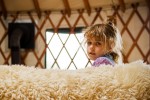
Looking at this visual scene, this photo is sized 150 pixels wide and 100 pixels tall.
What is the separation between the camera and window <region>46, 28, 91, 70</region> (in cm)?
339

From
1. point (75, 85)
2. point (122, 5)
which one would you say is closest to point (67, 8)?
point (122, 5)

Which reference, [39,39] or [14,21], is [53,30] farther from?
[14,21]

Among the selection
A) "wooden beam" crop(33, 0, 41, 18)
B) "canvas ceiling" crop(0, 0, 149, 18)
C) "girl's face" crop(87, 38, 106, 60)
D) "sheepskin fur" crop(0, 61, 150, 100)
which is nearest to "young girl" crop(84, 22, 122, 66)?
"girl's face" crop(87, 38, 106, 60)

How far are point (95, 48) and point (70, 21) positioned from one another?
265 cm

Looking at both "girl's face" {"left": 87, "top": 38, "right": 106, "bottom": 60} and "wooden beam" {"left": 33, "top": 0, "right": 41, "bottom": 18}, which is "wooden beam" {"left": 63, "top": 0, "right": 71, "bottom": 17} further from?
"girl's face" {"left": 87, "top": 38, "right": 106, "bottom": 60}

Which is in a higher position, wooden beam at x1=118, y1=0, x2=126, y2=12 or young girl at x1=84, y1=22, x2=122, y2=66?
wooden beam at x1=118, y1=0, x2=126, y2=12

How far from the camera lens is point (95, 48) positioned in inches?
32.0

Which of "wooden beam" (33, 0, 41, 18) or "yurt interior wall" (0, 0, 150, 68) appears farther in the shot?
"wooden beam" (33, 0, 41, 18)

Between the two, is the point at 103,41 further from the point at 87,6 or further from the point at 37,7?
the point at 37,7

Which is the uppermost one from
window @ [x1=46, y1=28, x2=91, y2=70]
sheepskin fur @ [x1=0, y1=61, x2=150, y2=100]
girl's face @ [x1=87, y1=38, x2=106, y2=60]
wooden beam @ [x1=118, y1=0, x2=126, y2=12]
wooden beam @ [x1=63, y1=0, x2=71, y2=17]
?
wooden beam @ [x1=63, y1=0, x2=71, y2=17]

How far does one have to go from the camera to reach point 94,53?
84cm

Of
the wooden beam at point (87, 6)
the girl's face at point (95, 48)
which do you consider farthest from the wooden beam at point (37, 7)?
the girl's face at point (95, 48)

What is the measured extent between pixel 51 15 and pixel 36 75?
10.5 ft

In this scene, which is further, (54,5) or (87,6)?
(54,5)
